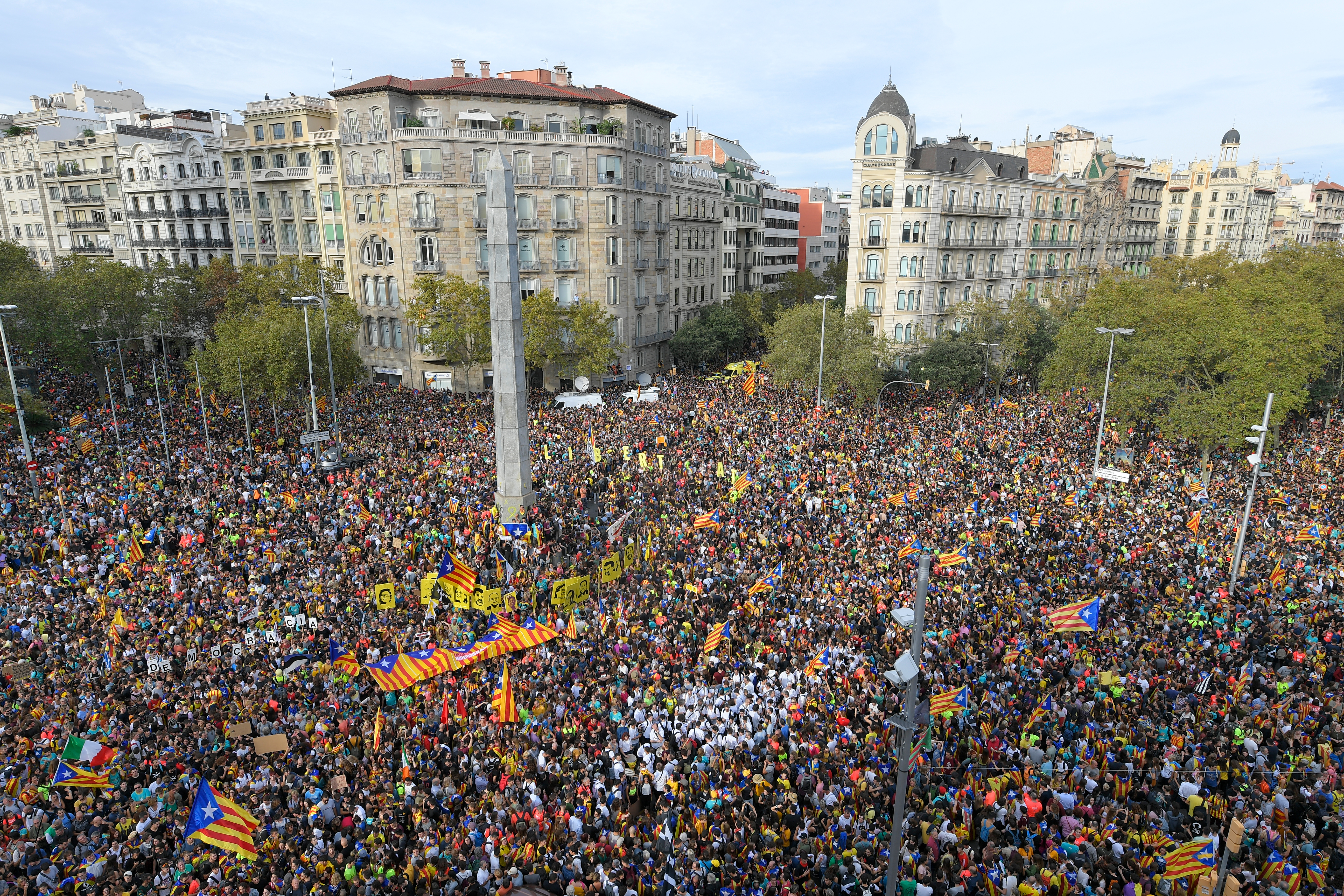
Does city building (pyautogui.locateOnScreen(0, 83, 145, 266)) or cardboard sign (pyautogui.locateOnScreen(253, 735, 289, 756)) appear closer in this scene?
cardboard sign (pyautogui.locateOnScreen(253, 735, 289, 756))

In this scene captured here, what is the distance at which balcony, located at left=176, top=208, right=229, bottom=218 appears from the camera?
2504 inches

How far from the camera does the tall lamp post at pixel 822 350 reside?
4222 centimetres

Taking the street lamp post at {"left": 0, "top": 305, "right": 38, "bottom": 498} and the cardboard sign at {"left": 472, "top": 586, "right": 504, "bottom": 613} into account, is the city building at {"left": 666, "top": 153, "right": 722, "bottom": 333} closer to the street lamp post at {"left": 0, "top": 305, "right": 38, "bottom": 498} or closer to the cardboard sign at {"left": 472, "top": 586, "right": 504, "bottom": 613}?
the street lamp post at {"left": 0, "top": 305, "right": 38, "bottom": 498}

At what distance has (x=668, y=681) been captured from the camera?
17.7m

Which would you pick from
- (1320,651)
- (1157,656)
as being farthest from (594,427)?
(1320,651)

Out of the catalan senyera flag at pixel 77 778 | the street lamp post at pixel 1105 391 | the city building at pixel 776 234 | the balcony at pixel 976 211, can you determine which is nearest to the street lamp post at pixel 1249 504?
the street lamp post at pixel 1105 391

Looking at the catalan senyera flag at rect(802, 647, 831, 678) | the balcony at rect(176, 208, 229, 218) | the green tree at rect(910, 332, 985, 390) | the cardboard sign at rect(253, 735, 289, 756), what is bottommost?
the cardboard sign at rect(253, 735, 289, 756)

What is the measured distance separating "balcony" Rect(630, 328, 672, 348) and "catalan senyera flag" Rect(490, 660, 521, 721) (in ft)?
140

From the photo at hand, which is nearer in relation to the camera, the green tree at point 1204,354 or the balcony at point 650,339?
the green tree at point 1204,354

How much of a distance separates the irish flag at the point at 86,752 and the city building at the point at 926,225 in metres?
49.5

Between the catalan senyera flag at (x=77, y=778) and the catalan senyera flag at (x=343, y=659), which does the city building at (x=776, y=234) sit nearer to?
the catalan senyera flag at (x=343, y=659)

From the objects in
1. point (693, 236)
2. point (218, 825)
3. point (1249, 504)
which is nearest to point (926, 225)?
point (693, 236)

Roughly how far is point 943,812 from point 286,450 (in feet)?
110

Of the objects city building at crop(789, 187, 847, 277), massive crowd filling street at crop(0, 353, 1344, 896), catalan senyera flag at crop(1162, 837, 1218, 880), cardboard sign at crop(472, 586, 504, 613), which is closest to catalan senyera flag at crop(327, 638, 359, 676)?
massive crowd filling street at crop(0, 353, 1344, 896)
